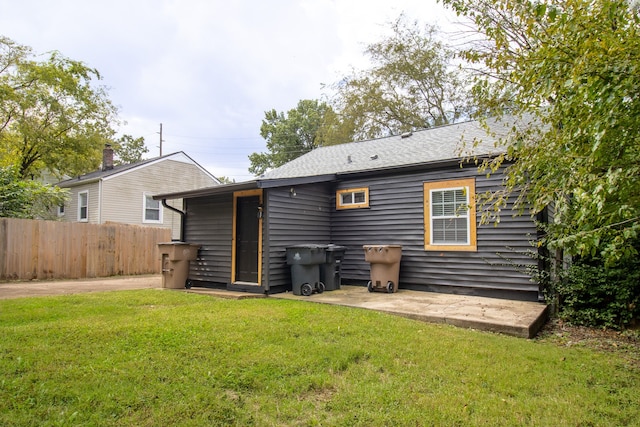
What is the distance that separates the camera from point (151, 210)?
55.1 ft

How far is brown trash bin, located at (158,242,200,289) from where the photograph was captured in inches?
325

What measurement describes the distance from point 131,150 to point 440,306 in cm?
3542

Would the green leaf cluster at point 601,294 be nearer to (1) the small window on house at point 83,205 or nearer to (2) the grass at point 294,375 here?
(2) the grass at point 294,375

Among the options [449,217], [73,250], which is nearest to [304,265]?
[449,217]

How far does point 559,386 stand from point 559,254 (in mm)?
3657

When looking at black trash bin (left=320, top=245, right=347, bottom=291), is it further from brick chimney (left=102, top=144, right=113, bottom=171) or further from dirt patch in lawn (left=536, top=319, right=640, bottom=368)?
brick chimney (left=102, top=144, right=113, bottom=171)

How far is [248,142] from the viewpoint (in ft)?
115

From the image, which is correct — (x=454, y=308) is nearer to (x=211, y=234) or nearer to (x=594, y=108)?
(x=594, y=108)

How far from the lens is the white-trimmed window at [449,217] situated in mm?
7258

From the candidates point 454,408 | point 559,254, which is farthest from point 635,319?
point 454,408

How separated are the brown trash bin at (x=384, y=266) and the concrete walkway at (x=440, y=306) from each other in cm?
20

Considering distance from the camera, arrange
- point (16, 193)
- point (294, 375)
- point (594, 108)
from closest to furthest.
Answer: point (594, 108) < point (294, 375) < point (16, 193)

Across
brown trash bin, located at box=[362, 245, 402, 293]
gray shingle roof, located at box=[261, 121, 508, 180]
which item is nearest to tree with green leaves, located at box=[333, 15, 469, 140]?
gray shingle roof, located at box=[261, 121, 508, 180]

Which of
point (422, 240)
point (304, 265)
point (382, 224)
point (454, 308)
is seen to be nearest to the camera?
point (454, 308)
